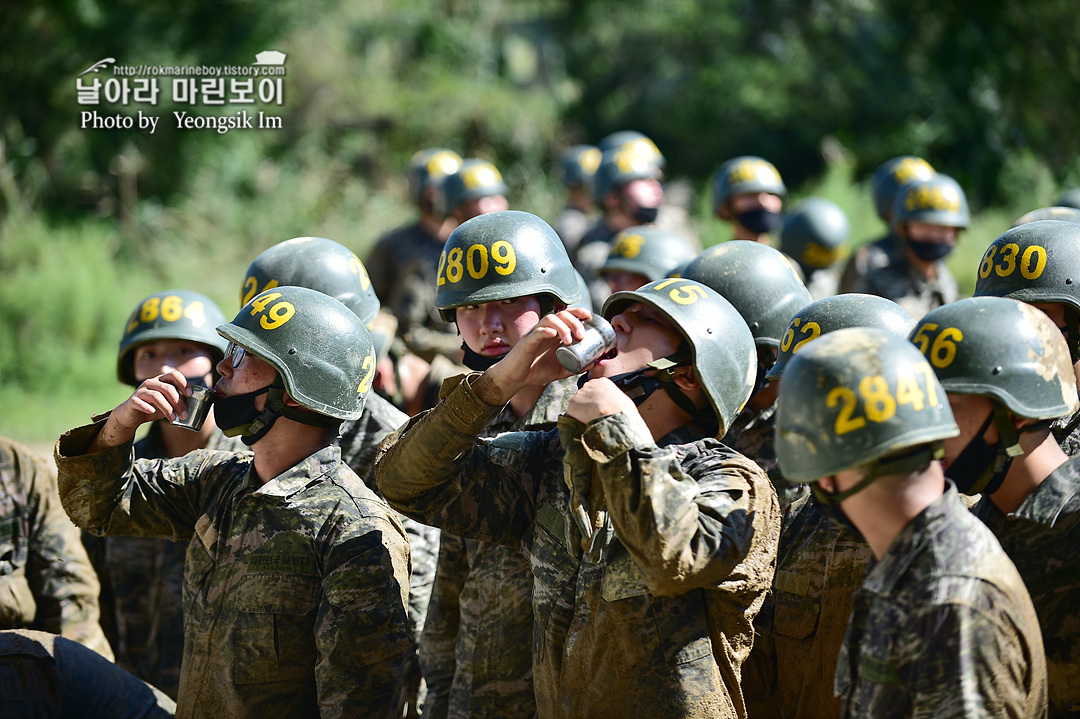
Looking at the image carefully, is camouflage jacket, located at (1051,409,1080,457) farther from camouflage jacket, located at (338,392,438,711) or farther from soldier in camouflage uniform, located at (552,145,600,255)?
soldier in camouflage uniform, located at (552,145,600,255)

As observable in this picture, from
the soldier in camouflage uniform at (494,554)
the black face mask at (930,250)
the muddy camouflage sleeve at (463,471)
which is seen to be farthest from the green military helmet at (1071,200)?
the muddy camouflage sleeve at (463,471)

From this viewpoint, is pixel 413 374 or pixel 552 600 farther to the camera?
pixel 413 374

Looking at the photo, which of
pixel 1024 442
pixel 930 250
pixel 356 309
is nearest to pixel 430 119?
pixel 930 250

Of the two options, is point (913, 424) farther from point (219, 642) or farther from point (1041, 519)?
point (219, 642)

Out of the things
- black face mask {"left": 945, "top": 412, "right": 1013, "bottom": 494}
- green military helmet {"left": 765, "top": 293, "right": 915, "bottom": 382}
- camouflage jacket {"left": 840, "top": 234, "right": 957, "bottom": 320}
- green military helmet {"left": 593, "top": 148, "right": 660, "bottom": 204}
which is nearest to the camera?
black face mask {"left": 945, "top": 412, "right": 1013, "bottom": 494}

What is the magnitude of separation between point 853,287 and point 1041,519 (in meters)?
6.94

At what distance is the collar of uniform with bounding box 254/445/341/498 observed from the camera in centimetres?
387

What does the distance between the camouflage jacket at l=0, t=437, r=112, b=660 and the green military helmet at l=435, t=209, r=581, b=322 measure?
86.4 inches

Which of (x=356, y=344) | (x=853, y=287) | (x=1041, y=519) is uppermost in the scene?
(x=853, y=287)

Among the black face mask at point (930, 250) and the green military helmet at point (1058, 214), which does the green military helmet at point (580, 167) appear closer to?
the black face mask at point (930, 250)

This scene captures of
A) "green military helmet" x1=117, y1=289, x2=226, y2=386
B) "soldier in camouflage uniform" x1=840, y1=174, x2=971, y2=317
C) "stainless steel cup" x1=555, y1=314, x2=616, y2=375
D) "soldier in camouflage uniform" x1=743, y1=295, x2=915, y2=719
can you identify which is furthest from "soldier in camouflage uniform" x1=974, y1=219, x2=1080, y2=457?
"soldier in camouflage uniform" x1=840, y1=174, x2=971, y2=317

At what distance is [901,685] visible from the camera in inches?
105

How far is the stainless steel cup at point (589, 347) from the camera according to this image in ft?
11.0

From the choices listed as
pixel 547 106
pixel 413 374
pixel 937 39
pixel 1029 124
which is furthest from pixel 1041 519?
pixel 547 106
